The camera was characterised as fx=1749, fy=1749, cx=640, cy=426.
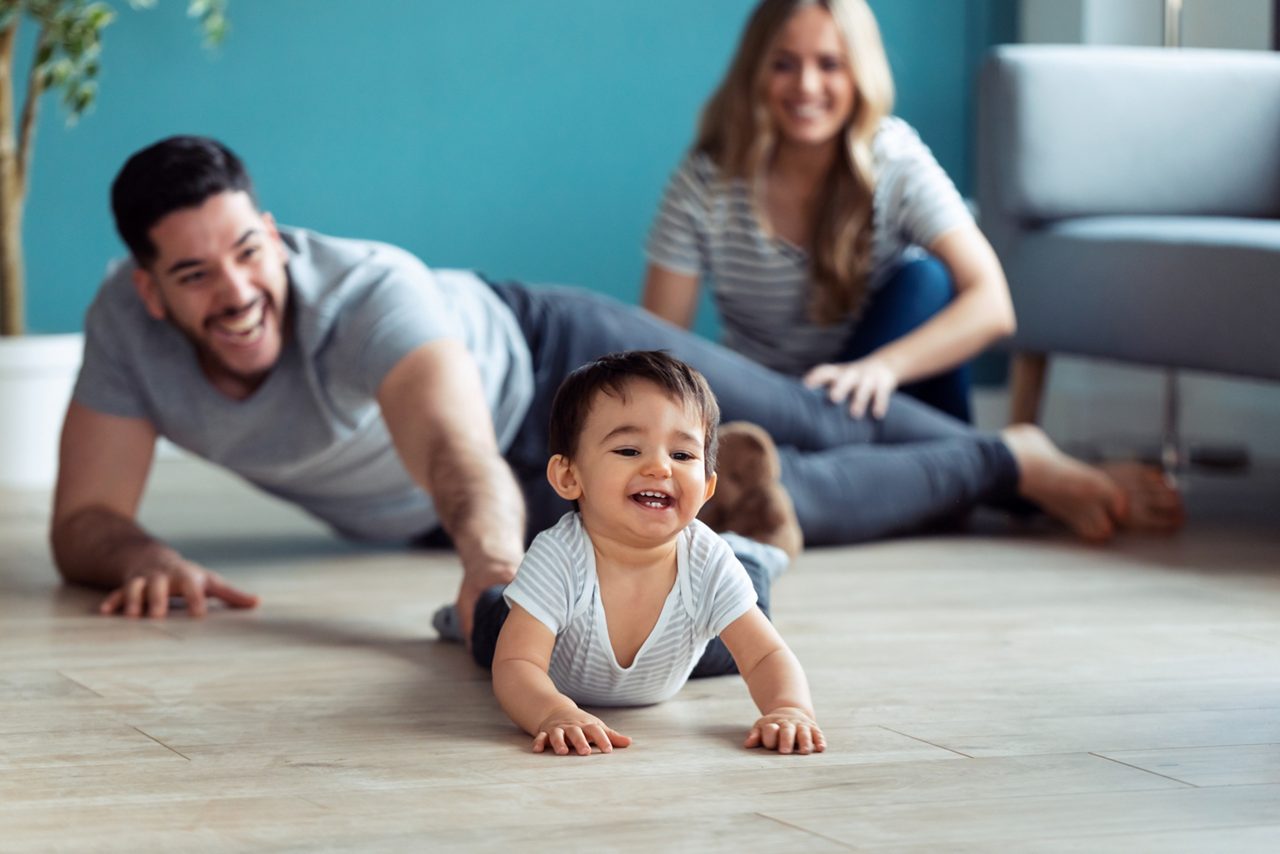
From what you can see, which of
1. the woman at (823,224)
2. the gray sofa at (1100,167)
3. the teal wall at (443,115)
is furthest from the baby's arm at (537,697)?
the teal wall at (443,115)

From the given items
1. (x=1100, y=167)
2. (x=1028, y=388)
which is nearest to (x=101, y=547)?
(x=1028, y=388)

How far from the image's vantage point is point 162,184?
1.81m

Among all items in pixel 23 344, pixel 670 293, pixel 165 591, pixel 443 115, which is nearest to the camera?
pixel 165 591

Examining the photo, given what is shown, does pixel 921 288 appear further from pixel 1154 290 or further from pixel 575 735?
pixel 575 735

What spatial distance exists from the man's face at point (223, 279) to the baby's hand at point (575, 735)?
756 millimetres

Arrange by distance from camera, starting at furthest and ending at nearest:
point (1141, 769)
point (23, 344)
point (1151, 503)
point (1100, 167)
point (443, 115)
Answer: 1. point (443, 115)
2. point (23, 344)
3. point (1100, 167)
4. point (1151, 503)
5. point (1141, 769)

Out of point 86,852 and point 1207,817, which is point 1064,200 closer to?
point 1207,817

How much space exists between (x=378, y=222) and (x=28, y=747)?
2294 mm

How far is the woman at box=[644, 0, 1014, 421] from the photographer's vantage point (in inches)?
97.3

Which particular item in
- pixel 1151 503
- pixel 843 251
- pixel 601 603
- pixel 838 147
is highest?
pixel 838 147

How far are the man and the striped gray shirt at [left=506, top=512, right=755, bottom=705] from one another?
0.23 meters

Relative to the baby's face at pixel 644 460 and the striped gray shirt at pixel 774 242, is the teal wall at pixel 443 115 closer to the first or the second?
the striped gray shirt at pixel 774 242

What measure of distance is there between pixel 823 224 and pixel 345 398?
861mm

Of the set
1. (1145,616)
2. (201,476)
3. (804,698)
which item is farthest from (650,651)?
(201,476)
